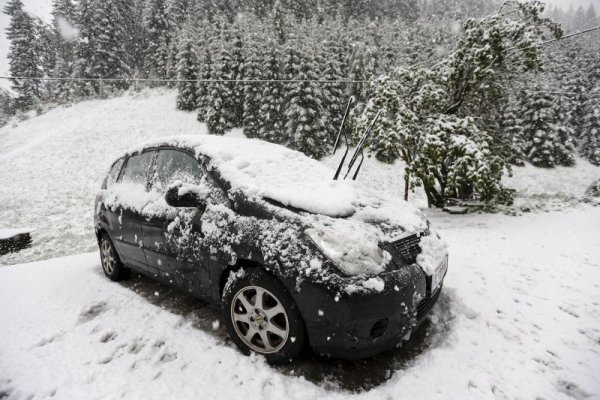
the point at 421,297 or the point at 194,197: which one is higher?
the point at 194,197

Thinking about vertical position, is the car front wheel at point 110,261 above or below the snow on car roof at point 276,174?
below

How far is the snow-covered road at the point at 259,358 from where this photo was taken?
7.25 feet

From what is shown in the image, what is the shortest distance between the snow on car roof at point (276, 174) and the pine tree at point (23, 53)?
54.1m

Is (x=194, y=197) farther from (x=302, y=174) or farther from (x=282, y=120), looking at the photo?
(x=282, y=120)

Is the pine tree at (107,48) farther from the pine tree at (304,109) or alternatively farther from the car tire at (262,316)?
the car tire at (262,316)

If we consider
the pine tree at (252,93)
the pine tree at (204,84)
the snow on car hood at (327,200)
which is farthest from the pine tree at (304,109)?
the snow on car hood at (327,200)

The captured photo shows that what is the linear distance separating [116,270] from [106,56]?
1614 inches

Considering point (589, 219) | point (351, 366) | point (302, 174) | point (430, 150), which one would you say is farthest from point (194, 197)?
point (589, 219)

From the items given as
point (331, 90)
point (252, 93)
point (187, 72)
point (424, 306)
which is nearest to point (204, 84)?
point (187, 72)

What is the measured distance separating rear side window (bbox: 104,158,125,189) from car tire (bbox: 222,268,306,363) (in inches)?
106

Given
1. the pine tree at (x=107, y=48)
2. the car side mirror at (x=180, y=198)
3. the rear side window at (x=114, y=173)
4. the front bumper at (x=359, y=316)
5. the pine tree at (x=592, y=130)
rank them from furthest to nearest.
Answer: the pine tree at (x=107, y=48)
the pine tree at (x=592, y=130)
the rear side window at (x=114, y=173)
the car side mirror at (x=180, y=198)
the front bumper at (x=359, y=316)

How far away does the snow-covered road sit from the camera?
221 centimetres

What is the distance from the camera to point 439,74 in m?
8.59

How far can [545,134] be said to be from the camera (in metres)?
30.6
